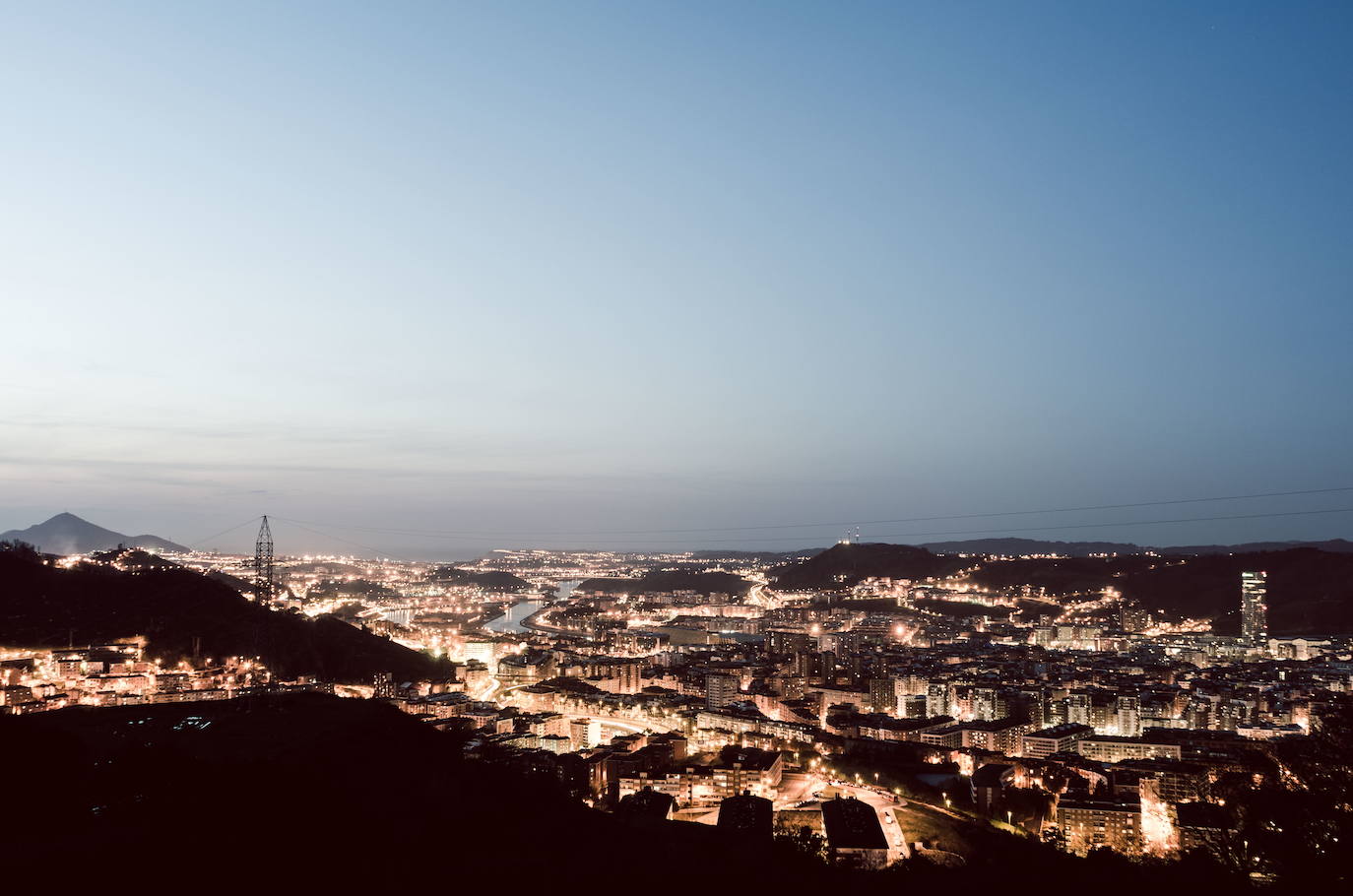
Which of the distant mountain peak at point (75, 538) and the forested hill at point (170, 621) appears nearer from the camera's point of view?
the forested hill at point (170, 621)

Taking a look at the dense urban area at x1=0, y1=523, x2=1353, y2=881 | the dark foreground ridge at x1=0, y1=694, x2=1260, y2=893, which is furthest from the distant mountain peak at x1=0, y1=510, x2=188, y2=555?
the dark foreground ridge at x1=0, y1=694, x2=1260, y2=893

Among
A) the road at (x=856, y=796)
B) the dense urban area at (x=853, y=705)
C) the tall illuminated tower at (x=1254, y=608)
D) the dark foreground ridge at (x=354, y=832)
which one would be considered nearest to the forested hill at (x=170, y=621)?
the dense urban area at (x=853, y=705)

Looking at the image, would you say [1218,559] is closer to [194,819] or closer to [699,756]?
[699,756]

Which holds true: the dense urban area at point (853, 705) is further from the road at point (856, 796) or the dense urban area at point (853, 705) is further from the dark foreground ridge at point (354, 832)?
the dark foreground ridge at point (354, 832)

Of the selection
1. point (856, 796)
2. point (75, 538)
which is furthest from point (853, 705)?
point (75, 538)

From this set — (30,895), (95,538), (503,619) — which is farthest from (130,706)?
(95,538)

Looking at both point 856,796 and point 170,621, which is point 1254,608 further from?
point 170,621
